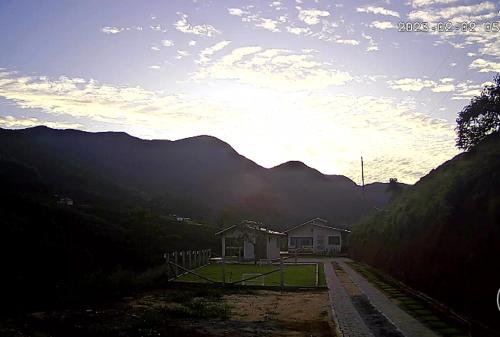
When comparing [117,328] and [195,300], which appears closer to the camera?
[117,328]

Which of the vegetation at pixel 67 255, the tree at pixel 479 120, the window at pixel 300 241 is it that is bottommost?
the window at pixel 300 241

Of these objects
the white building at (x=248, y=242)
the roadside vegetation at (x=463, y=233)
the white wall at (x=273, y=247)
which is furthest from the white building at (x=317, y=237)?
the roadside vegetation at (x=463, y=233)

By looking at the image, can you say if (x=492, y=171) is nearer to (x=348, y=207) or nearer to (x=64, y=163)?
(x=64, y=163)

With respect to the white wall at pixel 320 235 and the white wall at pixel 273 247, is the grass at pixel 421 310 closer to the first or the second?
the white wall at pixel 273 247

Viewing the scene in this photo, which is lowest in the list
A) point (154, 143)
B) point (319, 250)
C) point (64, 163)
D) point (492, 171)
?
point (319, 250)

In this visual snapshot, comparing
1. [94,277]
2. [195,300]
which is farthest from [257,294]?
[94,277]

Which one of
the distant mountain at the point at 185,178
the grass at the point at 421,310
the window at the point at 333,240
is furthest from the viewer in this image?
the distant mountain at the point at 185,178

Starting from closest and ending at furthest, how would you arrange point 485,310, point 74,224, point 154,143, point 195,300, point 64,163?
point 485,310 → point 195,300 → point 74,224 → point 64,163 → point 154,143

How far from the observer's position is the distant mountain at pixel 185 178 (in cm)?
6994

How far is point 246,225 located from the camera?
4641 centimetres

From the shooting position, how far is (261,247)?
4691 cm

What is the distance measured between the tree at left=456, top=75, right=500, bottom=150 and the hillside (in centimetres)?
213

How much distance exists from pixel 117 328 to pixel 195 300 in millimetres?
6838

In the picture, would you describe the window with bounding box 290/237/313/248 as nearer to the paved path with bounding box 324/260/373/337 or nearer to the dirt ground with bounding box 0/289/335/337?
the paved path with bounding box 324/260/373/337
